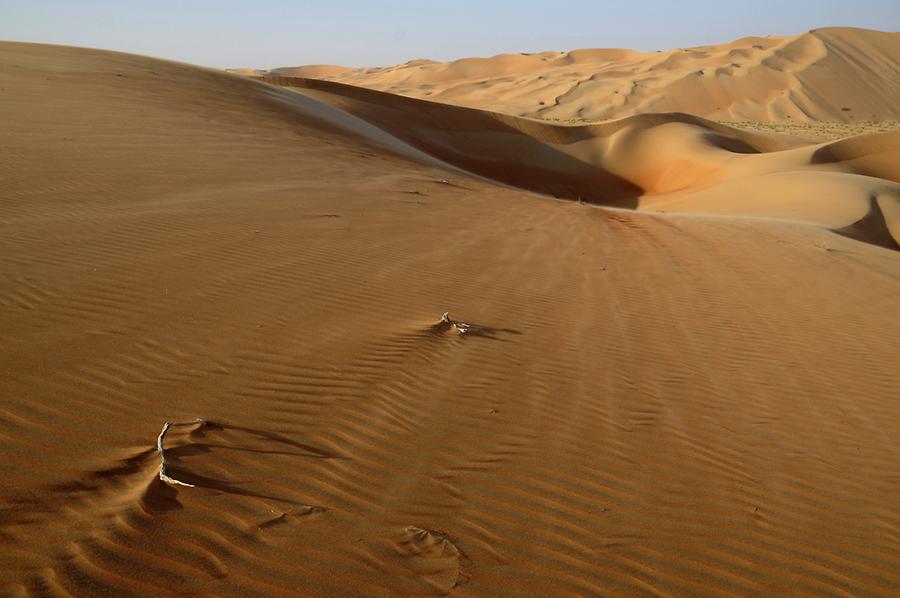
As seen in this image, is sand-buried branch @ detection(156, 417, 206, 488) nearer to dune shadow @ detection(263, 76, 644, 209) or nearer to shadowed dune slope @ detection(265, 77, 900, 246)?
shadowed dune slope @ detection(265, 77, 900, 246)

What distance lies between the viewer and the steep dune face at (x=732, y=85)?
52.2 m

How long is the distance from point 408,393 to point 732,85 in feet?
195

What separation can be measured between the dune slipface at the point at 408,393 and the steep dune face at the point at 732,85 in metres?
39.9

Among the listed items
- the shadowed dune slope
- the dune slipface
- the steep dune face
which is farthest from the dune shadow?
the steep dune face

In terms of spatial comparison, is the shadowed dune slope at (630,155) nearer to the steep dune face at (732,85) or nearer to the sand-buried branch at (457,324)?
the sand-buried branch at (457,324)

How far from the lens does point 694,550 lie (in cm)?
361

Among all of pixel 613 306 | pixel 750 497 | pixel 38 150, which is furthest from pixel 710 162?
pixel 750 497

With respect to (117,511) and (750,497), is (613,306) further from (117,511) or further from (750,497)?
(117,511)

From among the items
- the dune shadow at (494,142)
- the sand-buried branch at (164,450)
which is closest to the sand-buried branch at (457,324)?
the sand-buried branch at (164,450)

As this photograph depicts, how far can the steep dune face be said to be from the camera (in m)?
52.2

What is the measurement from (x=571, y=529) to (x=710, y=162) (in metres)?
24.4

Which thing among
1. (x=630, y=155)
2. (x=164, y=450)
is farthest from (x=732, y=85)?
(x=164, y=450)

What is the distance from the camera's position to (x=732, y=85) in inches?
2238

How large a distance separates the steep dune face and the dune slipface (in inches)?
1570
